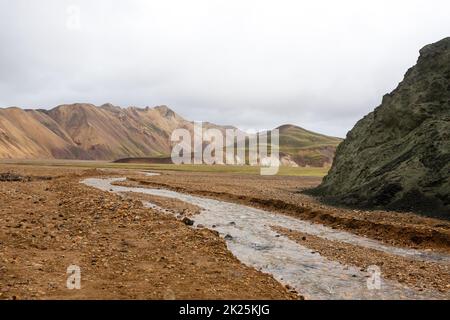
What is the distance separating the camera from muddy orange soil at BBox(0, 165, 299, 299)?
1239 cm

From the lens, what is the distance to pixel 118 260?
16062mm

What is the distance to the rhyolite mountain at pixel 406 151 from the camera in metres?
32.7

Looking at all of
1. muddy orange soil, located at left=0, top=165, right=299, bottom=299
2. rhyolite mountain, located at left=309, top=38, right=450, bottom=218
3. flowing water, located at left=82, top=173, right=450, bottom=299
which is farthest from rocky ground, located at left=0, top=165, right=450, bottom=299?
rhyolite mountain, located at left=309, top=38, right=450, bottom=218

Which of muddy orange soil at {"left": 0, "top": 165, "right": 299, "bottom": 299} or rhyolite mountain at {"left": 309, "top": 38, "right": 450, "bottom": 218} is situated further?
rhyolite mountain at {"left": 309, "top": 38, "right": 450, "bottom": 218}

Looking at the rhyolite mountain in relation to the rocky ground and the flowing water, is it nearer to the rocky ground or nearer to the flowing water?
the rocky ground

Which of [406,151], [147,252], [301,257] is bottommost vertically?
[301,257]

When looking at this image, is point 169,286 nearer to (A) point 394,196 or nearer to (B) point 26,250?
(B) point 26,250

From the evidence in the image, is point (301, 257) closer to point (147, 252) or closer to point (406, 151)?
point (147, 252)

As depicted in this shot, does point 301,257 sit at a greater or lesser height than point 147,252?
lesser

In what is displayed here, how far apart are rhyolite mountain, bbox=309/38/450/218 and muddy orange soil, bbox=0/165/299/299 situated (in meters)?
17.8

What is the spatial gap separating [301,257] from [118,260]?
26.7 ft

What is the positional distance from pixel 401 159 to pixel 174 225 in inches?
A: 899

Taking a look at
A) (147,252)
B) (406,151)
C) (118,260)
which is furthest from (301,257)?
(406,151)
